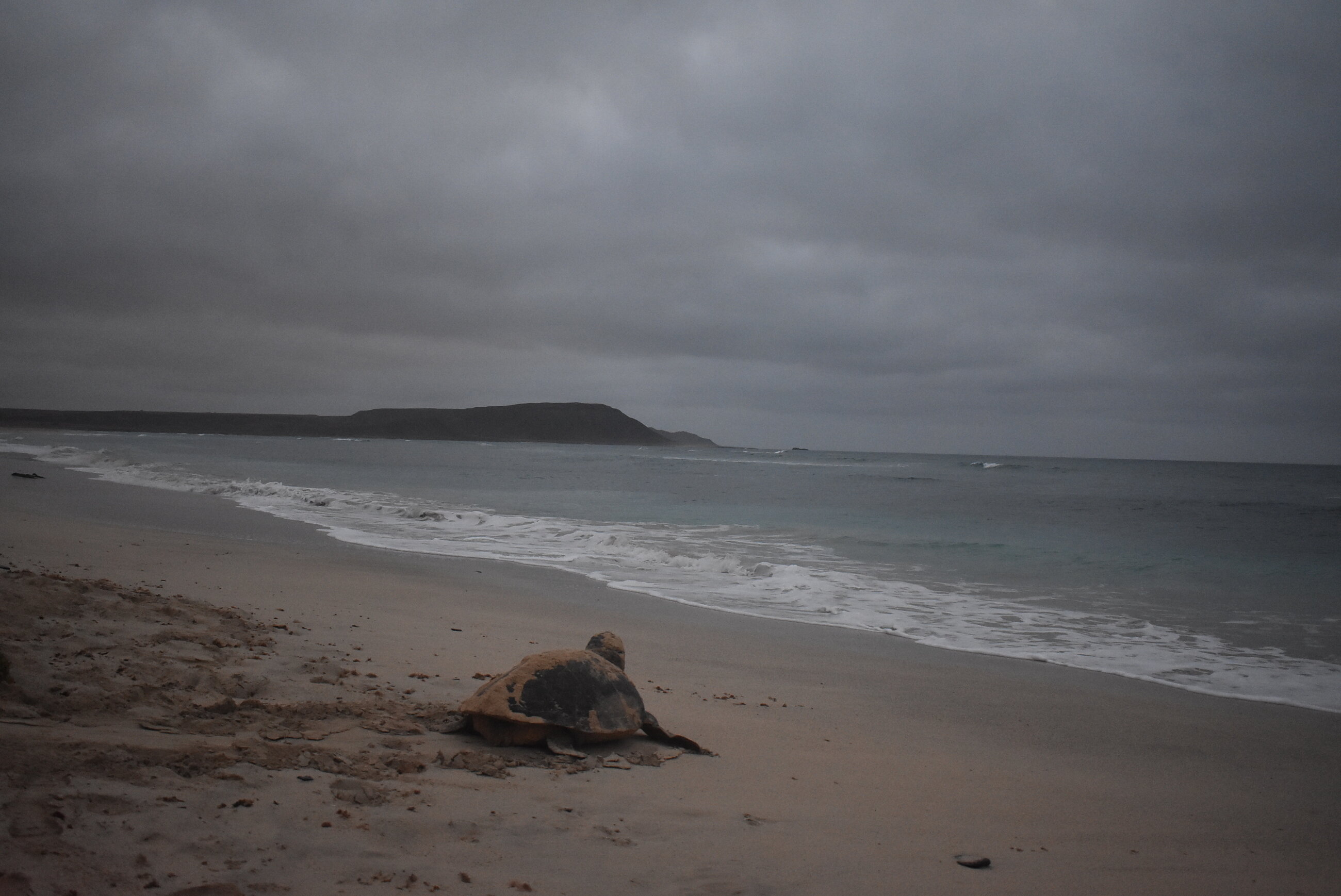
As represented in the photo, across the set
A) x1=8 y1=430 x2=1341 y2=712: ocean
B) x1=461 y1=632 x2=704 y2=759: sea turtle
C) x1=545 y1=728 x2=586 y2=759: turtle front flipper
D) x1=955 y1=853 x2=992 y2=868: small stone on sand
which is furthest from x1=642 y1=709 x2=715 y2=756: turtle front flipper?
x1=8 y1=430 x2=1341 y2=712: ocean

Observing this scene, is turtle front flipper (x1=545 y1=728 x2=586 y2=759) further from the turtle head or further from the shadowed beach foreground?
the turtle head

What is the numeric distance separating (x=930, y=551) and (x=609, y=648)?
44.0 ft

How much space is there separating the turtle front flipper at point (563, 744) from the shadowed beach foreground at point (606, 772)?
A: 8 cm

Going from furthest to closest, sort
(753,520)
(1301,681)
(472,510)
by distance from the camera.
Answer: (753,520), (472,510), (1301,681)

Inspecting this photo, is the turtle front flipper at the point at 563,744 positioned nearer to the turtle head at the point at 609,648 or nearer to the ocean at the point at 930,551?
the turtle head at the point at 609,648

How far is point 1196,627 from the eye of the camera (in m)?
9.87

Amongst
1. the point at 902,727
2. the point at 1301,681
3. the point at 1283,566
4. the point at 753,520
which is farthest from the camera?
the point at 753,520

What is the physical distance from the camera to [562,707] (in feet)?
13.8

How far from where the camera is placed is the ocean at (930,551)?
8.84 m

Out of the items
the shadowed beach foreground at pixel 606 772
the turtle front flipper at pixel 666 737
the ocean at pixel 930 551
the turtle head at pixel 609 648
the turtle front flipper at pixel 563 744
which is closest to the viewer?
the shadowed beach foreground at pixel 606 772

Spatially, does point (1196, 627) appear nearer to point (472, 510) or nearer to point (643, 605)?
point (643, 605)

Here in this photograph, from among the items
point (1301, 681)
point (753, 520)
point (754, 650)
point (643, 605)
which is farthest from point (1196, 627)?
point (753, 520)

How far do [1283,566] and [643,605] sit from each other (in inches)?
626

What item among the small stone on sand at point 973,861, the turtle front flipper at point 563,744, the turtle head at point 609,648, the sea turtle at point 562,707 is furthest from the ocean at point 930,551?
the turtle front flipper at point 563,744
